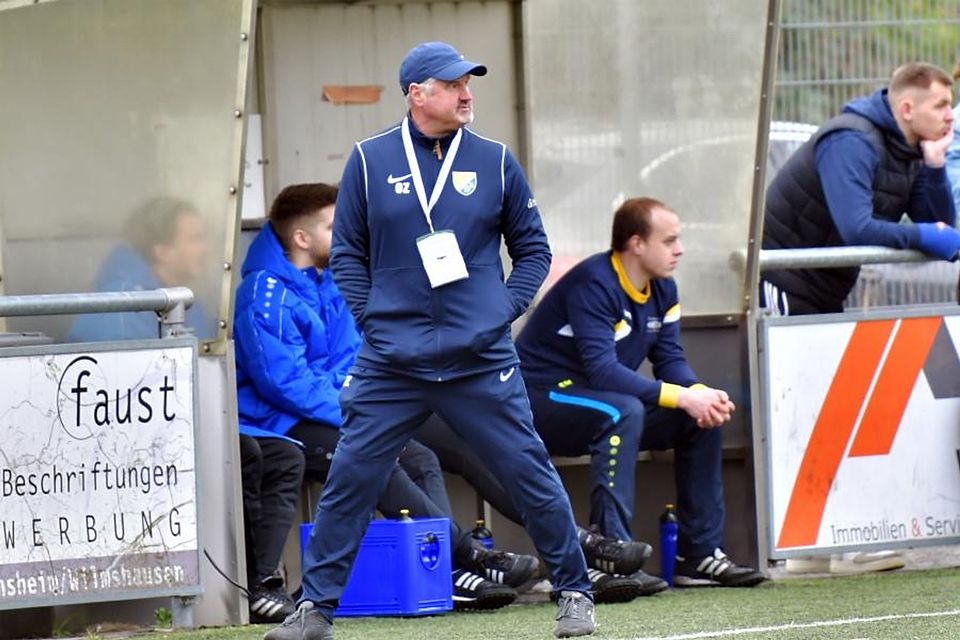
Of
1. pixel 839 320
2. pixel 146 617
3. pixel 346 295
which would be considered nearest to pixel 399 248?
pixel 346 295

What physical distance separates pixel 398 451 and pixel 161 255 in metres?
1.50

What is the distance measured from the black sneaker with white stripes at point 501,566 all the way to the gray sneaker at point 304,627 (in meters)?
1.49

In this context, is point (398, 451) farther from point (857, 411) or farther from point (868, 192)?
point (868, 192)

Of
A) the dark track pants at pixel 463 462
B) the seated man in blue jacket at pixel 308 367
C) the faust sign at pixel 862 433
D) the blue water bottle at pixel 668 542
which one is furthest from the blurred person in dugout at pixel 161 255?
the faust sign at pixel 862 433

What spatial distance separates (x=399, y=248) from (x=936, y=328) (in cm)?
294

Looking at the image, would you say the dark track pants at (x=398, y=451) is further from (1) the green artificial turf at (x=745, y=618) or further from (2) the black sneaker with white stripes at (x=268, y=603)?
(2) the black sneaker with white stripes at (x=268, y=603)

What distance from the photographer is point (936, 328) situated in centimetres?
846

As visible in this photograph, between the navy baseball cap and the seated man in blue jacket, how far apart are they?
4.94ft

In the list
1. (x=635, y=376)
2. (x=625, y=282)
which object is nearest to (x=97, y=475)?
(x=635, y=376)

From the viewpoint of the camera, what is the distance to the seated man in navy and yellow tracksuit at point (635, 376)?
8.08 meters

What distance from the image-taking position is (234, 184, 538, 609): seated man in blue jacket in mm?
7637

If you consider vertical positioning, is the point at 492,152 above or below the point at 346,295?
above

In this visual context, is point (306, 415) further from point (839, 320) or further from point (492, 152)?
point (839, 320)

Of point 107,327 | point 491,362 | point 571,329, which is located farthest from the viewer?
point 571,329
